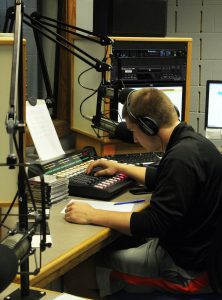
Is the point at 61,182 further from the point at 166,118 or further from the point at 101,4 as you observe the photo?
the point at 101,4

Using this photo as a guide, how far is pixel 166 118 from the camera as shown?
73.2 inches

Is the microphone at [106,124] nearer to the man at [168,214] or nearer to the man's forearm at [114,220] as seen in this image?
the man at [168,214]

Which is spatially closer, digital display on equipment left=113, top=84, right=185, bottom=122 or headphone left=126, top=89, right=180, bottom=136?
headphone left=126, top=89, right=180, bottom=136

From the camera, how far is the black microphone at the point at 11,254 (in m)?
0.90

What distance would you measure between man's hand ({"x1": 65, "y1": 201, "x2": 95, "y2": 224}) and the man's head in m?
0.35

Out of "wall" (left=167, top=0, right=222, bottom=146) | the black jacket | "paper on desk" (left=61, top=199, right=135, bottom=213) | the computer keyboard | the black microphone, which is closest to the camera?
the black microphone

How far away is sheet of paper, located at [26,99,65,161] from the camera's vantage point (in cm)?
199

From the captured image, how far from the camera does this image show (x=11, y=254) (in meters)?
0.94

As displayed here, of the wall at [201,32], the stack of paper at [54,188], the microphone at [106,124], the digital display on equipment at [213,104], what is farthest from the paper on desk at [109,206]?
the wall at [201,32]

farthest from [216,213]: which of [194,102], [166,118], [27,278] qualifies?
[194,102]

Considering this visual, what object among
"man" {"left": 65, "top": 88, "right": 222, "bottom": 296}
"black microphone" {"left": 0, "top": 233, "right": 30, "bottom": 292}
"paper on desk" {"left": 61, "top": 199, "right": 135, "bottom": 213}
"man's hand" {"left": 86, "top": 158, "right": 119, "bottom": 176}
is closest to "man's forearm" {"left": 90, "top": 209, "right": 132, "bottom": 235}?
"man" {"left": 65, "top": 88, "right": 222, "bottom": 296}

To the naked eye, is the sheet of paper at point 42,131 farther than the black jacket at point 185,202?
Yes

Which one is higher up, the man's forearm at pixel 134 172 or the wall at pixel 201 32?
the wall at pixel 201 32

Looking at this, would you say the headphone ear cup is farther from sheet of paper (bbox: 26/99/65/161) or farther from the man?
sheet of paper (bbox: 26/99/65/161)
